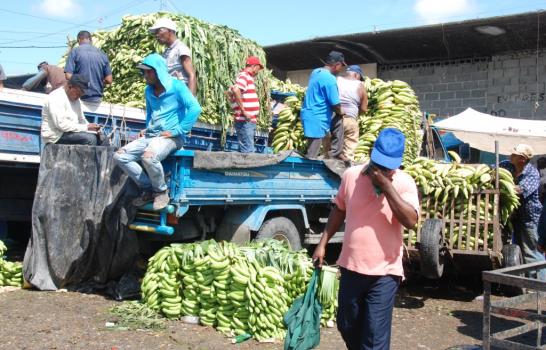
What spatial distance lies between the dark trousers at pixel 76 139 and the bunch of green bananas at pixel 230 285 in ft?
6.25

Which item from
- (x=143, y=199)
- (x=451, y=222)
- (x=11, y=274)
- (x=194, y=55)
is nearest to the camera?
(x=143, y=199)

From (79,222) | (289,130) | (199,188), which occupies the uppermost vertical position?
(289,130)

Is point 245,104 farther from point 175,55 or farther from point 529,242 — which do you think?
point 529,242

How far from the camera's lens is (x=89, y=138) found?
7152 millimetres

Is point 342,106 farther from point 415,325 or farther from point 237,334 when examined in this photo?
point 237,334

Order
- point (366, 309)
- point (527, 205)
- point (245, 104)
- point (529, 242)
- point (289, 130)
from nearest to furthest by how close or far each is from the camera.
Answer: point (366, 309), point (527, 205), point (529, 242), point (245, 104), point (289, 130)

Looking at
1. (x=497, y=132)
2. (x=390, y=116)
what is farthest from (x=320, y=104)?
(x=497, y=132)

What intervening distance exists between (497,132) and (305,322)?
461 inches

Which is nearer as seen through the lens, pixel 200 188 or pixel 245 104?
pixel 200 188

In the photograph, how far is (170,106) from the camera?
253 inches

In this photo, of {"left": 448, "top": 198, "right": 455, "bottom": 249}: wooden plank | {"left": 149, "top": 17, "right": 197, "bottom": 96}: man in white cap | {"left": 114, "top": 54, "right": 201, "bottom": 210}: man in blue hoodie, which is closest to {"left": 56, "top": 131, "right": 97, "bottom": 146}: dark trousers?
{"left": 114, "top": 54, "right": 201, "bottom": 210}: man in blue hoodie

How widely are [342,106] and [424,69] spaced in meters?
10.1

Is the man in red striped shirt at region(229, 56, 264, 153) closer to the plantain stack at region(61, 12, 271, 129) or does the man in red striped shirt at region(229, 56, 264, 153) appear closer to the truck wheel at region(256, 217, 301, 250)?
the plantain stack at region(61, 12, 271, 129)

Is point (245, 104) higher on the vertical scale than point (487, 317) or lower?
higher
